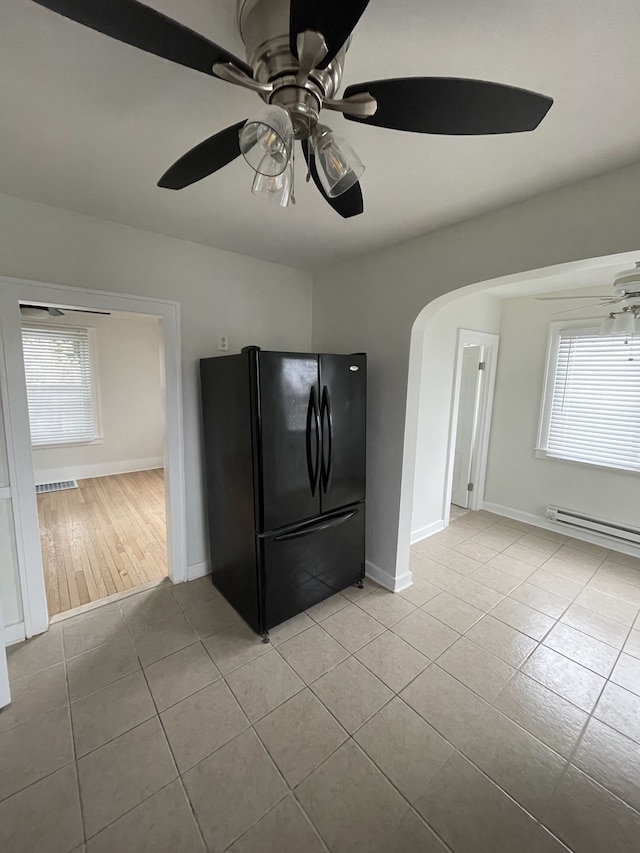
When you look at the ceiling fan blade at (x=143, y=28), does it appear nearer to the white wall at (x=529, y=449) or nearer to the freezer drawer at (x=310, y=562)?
the freezer drawer at (x=310, y=562)

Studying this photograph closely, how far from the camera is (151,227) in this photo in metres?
2.16

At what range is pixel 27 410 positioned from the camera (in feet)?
6.31

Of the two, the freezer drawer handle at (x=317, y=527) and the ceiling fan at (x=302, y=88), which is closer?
the ceiling fan at (x=302, y=88)

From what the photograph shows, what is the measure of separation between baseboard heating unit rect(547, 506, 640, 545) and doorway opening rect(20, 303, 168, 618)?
3743 millimetres

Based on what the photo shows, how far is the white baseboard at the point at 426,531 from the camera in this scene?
338cm

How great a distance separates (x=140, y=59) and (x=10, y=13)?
29 cm

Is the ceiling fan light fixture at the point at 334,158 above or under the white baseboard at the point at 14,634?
above

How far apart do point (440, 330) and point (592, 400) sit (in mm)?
1619

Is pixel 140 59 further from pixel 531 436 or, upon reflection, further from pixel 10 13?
pixel 531 436

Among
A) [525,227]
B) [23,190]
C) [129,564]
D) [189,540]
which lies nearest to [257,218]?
[23,190]

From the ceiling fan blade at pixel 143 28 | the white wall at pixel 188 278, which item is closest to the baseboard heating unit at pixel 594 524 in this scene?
the white wall at pixel 188 278

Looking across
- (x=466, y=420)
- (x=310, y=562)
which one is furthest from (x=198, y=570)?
(x=466, y=420)

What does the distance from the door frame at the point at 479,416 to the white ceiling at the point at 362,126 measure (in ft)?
5.72

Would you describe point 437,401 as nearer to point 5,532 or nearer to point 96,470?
point 5,532
